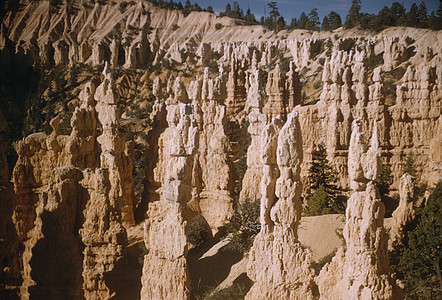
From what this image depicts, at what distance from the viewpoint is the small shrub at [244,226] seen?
15.6 metres

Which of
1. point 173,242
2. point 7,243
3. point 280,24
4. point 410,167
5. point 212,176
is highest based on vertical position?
point 280,24

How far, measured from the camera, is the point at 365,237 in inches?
364

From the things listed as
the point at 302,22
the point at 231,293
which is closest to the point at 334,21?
the point at 302,22

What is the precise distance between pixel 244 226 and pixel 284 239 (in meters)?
6.39

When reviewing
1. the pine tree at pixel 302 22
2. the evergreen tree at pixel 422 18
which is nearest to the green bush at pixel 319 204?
the evergreen tree at pixel 422 18

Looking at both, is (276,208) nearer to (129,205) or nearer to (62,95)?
(129,205)

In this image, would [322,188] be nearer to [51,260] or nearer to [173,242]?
[173,242]

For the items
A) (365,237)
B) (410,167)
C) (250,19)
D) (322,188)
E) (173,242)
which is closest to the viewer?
(365,237)

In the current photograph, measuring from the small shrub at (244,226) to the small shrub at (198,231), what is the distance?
114 centimetres

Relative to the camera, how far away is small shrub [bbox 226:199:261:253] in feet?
51.0

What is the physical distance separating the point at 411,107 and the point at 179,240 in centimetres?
1586

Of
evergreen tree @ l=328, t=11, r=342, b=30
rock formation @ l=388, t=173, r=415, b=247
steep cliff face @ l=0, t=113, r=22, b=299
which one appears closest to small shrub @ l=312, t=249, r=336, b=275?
rock formation @ l=388, t=173, r=415, b=247

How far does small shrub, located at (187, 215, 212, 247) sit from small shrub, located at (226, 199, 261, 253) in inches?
44.8

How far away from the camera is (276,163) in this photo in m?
10.9
